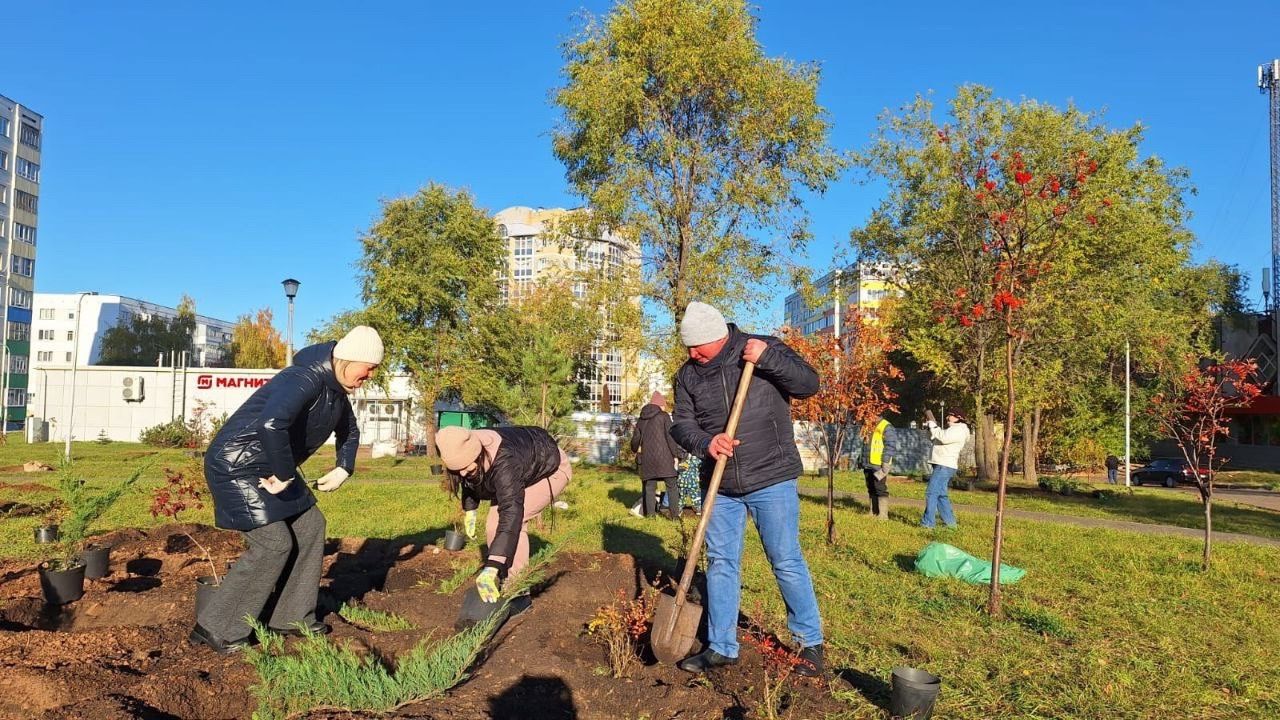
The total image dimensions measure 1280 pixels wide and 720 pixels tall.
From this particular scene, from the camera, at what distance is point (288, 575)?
438 cm

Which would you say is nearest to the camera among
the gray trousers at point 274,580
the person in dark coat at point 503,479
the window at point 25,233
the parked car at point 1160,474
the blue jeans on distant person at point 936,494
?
the gray trousers at point 274,580

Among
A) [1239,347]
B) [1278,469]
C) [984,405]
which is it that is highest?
[1239,347]

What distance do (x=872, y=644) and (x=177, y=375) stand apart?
130 feet

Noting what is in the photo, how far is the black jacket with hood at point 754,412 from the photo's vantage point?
3.94 meters

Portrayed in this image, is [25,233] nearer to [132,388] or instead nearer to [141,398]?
[141,398]

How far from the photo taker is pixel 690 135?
19484 mm

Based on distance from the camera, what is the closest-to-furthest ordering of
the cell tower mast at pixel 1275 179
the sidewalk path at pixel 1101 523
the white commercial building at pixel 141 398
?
the sidewalk path at pixel 1101 523, the white commercial building at pixel 141 398, the cell tower mast at pixel 1275 179

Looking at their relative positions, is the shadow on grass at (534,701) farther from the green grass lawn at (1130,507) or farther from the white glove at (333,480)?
the green grass lawn at (1130,507)

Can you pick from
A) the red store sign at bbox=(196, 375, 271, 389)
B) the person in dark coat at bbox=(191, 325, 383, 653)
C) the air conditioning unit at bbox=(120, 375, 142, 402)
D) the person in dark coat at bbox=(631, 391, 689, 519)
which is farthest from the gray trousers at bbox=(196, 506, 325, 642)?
the air conditioning unit at bbox=(120, 375, 142, 402)

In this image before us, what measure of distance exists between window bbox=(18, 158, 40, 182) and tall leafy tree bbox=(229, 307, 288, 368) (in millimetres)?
18465

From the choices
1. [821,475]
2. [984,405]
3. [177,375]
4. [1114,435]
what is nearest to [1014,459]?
[1114,435]

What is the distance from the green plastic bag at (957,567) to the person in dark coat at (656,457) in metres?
3.70

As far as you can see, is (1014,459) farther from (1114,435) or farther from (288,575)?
(288,575)

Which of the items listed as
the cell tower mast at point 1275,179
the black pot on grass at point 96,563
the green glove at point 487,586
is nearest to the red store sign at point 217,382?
the black pot on grass at point 96,563
